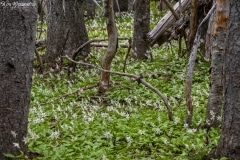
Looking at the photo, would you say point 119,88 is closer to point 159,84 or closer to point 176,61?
point 159,84

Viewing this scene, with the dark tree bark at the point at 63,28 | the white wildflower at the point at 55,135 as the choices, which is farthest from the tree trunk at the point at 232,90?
the dark tree bark at the point at 63,28

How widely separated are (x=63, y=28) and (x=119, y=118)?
495cm

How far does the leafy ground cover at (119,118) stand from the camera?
246 inches

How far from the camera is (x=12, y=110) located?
5.38 meters

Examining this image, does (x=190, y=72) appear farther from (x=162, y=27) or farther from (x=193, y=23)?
(x=162, y=27)

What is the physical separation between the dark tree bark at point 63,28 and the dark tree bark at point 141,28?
1.43 meters

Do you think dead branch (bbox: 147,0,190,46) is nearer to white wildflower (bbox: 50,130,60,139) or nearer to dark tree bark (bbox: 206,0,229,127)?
dark tree bark (bbox: 206,0,229,127)

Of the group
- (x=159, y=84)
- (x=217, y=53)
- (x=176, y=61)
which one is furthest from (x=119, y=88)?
(x=217, y=53)

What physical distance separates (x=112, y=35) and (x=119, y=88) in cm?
142

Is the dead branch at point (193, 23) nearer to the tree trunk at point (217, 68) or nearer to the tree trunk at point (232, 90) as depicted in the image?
the tree trunk at point (217, 68)

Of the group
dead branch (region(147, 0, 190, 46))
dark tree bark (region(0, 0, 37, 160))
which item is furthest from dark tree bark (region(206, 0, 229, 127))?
dead branch (region(147, 0, 190, 46))

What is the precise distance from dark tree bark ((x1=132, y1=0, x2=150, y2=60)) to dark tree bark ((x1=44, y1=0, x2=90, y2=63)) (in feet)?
4.68

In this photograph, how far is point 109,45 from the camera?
8.94 metres

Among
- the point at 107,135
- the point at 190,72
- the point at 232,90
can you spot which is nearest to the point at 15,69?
the point at 107,135
